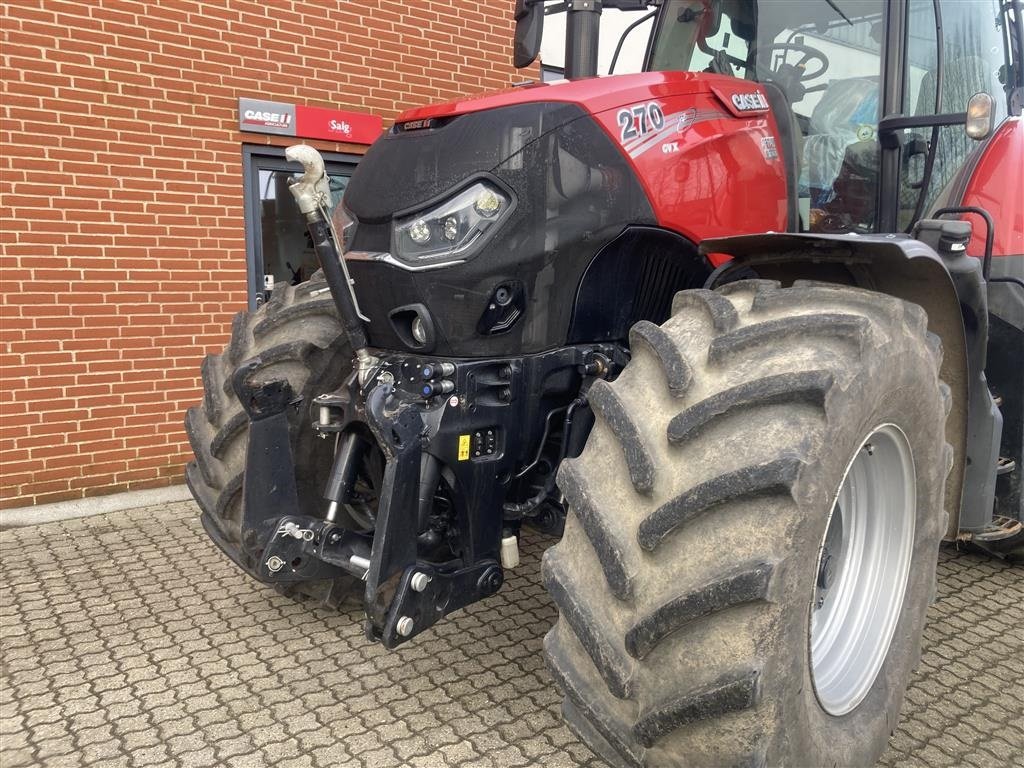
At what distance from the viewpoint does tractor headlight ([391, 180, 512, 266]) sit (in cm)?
234

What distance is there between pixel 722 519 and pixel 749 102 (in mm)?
1603

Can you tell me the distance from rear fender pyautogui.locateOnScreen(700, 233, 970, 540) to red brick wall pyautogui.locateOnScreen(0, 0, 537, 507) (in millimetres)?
3715

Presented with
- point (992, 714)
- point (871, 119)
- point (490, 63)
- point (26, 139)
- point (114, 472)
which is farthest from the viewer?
point (490, 63)

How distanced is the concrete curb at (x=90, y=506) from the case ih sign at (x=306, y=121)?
2312 mm

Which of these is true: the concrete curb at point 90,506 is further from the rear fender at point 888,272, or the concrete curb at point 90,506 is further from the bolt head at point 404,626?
the rear fender at point 888,272

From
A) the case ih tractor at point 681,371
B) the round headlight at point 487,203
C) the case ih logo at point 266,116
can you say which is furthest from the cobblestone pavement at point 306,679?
the case ih logo at point 266,116

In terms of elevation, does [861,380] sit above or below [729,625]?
above

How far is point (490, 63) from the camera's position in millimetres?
6551

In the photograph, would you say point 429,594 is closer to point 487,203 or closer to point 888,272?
point 487,203

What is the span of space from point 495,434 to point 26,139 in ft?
12.2

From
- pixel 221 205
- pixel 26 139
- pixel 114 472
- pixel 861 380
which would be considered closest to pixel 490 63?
pixel 221 205

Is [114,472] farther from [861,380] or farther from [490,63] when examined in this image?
[861,380]

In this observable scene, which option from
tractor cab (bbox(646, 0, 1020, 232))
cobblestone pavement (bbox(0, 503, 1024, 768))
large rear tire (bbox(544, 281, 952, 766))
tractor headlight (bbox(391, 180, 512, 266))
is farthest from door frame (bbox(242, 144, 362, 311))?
large rear tire (bbox(544, 281, 952, 766))

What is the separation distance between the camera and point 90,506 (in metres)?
4.97
